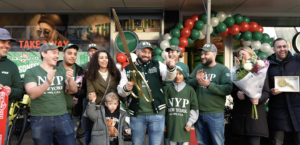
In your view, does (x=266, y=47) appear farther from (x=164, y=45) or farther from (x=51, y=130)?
(x=51, y=130)

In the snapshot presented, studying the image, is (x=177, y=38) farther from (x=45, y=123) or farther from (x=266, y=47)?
(x=45, y=123)

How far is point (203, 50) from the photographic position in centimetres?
317

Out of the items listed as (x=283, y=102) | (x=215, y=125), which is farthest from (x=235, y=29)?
(x=215, y=125)

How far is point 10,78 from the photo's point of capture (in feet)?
8.98

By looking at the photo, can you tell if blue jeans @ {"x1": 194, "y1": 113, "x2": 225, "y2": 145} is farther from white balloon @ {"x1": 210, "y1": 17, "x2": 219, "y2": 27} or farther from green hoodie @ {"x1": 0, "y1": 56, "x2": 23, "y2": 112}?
white balloon @ {"x1": 210, "y1": 17, "x2": 219, "y2": 27}

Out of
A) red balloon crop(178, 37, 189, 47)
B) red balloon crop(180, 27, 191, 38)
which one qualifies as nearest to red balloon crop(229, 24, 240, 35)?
red balloon crop(180, 27, 191, 38)

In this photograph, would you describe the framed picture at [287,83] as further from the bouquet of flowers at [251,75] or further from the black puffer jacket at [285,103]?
the bouquet of flowers at [251,75]

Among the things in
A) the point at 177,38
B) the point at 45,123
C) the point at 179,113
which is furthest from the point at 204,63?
the point at 177,38

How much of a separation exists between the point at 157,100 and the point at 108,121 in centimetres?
67

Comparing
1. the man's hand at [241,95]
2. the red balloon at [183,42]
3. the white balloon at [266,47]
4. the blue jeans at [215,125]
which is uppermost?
the red balloon at [183,42]

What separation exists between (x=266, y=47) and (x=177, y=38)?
236 cm

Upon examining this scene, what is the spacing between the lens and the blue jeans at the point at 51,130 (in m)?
2.49

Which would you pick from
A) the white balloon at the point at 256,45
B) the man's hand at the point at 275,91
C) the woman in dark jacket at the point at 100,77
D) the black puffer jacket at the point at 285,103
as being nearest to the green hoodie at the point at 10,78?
the woman in dark jacket at the point at 100,77

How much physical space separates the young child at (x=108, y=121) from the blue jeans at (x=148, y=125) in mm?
137
